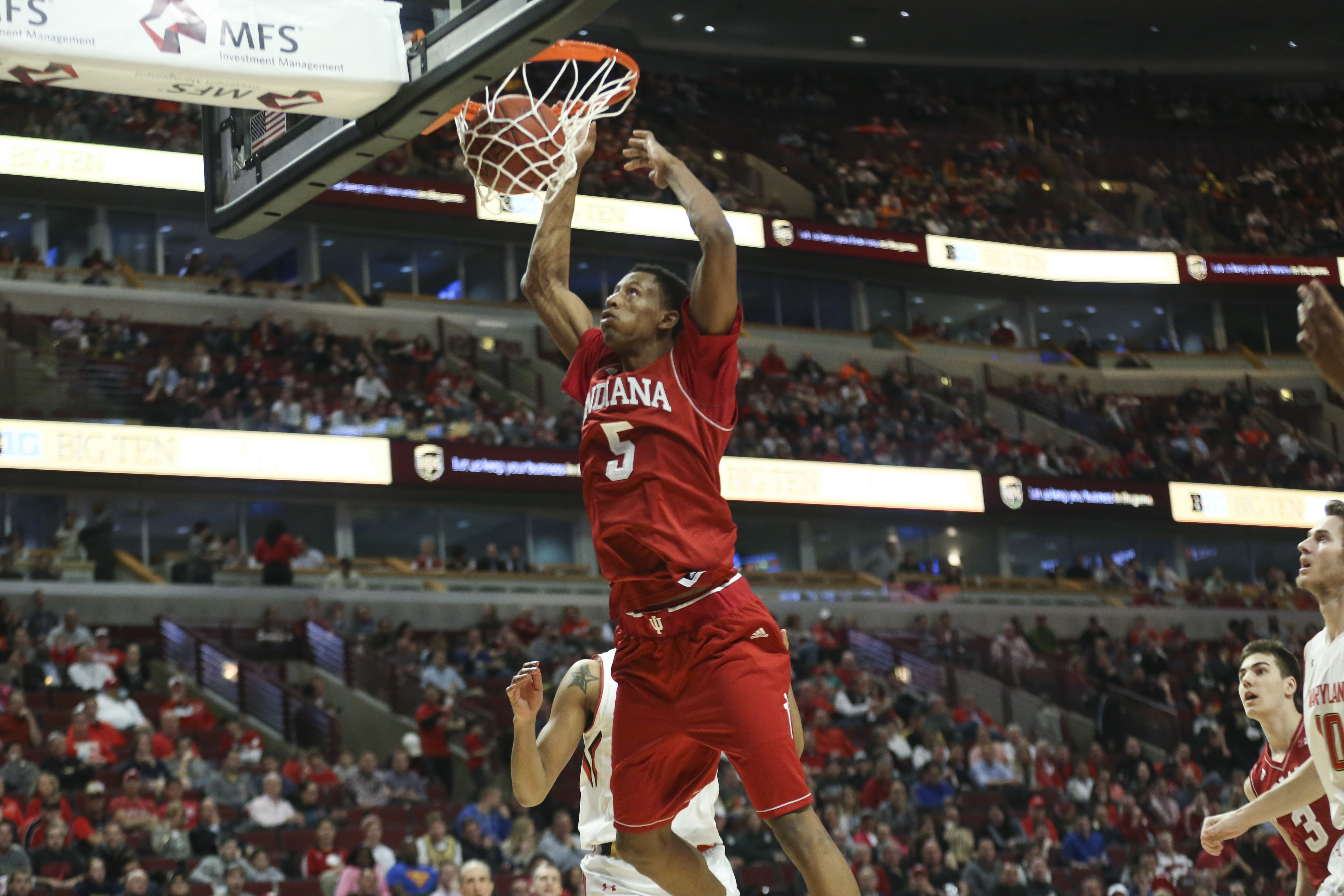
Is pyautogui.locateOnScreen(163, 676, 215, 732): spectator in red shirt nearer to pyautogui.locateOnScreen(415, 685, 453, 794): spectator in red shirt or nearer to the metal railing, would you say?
the metal railing

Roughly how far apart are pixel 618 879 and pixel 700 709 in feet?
4.87

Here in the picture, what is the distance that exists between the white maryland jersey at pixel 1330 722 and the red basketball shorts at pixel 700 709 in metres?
2.02

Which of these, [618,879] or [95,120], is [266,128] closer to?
[618,879]

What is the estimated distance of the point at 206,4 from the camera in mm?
5512

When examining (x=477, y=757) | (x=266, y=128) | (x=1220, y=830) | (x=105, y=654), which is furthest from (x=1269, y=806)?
(x=105, y=654)

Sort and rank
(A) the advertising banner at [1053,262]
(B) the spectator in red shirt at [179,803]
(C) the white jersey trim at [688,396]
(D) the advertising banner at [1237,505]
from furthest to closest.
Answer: (A) the advertising banner at [1053,262] → (D) the advertising banner at [1237,505] → (B) the spectator in red shirt at [179,803] → (C) the white jersey trim at [688,396]

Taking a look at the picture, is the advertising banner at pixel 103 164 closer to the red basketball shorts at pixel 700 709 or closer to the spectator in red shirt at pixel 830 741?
the spectator in red shirt at pixel 830 741

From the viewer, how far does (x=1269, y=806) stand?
5828mm

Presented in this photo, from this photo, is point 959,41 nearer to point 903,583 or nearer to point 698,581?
point 903,583

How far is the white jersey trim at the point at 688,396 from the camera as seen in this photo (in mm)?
4668

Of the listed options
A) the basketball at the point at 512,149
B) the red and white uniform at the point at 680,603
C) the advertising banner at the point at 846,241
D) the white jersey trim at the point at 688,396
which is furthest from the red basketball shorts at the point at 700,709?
the advertising banner at the point at 846,241

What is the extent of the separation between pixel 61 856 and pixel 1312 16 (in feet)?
105

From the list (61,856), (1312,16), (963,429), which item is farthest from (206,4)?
(1312,16)

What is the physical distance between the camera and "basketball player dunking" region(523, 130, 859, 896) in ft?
14.4
